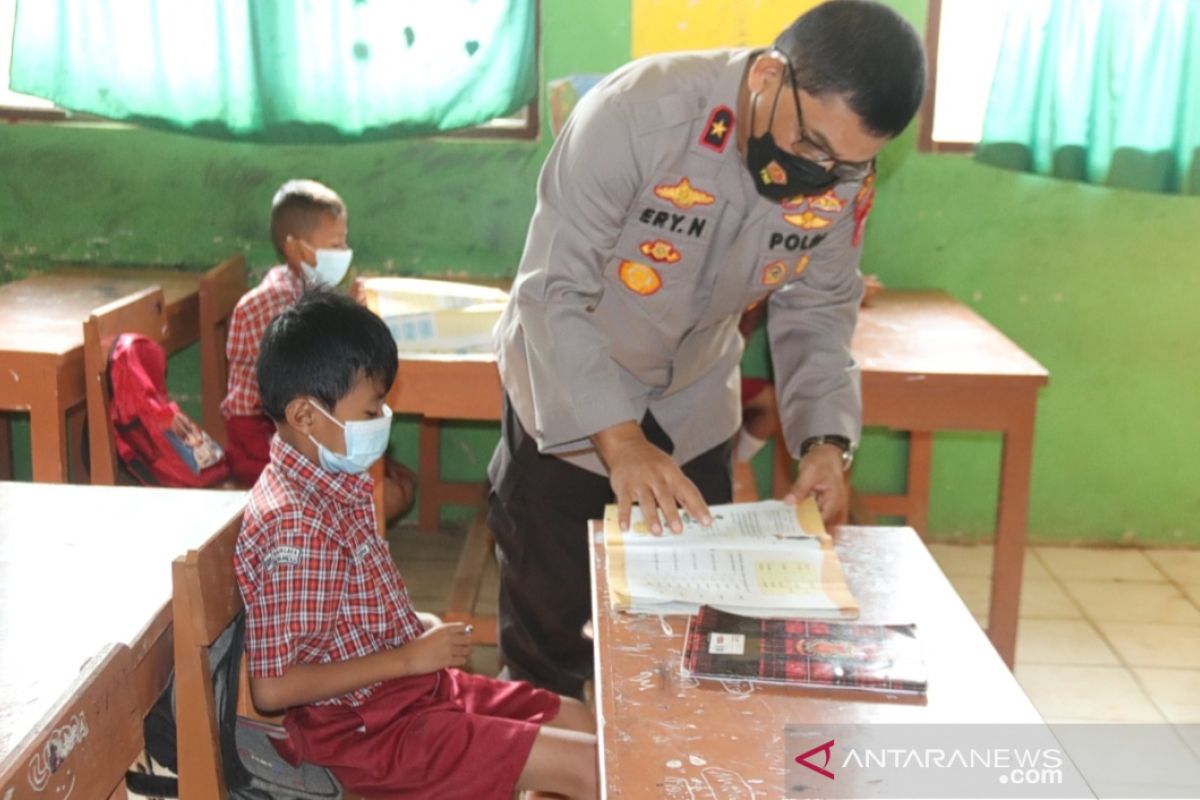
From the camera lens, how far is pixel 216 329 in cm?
334

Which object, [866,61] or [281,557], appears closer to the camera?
[866,61]

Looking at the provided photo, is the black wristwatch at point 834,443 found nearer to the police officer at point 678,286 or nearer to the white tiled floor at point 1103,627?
the police officer at point 678,286

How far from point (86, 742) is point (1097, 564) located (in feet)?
10.4

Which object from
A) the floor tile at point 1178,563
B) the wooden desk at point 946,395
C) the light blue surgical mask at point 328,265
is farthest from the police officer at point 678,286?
the floor tile at point 1178,563

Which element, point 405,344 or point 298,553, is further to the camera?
point 405,344

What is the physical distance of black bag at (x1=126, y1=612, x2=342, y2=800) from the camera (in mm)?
1588

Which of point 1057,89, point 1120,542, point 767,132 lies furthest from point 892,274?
point 767,132

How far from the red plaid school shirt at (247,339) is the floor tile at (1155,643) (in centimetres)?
218

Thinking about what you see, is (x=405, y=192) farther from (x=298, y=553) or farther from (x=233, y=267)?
(x=298, y=553)

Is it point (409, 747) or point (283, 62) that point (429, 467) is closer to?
point (283, 62)

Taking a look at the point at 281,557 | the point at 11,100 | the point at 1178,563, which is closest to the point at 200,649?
the point at 281,557

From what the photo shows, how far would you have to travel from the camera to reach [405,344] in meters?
2.77

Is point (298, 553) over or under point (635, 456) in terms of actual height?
under

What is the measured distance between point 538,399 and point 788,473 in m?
1.77
